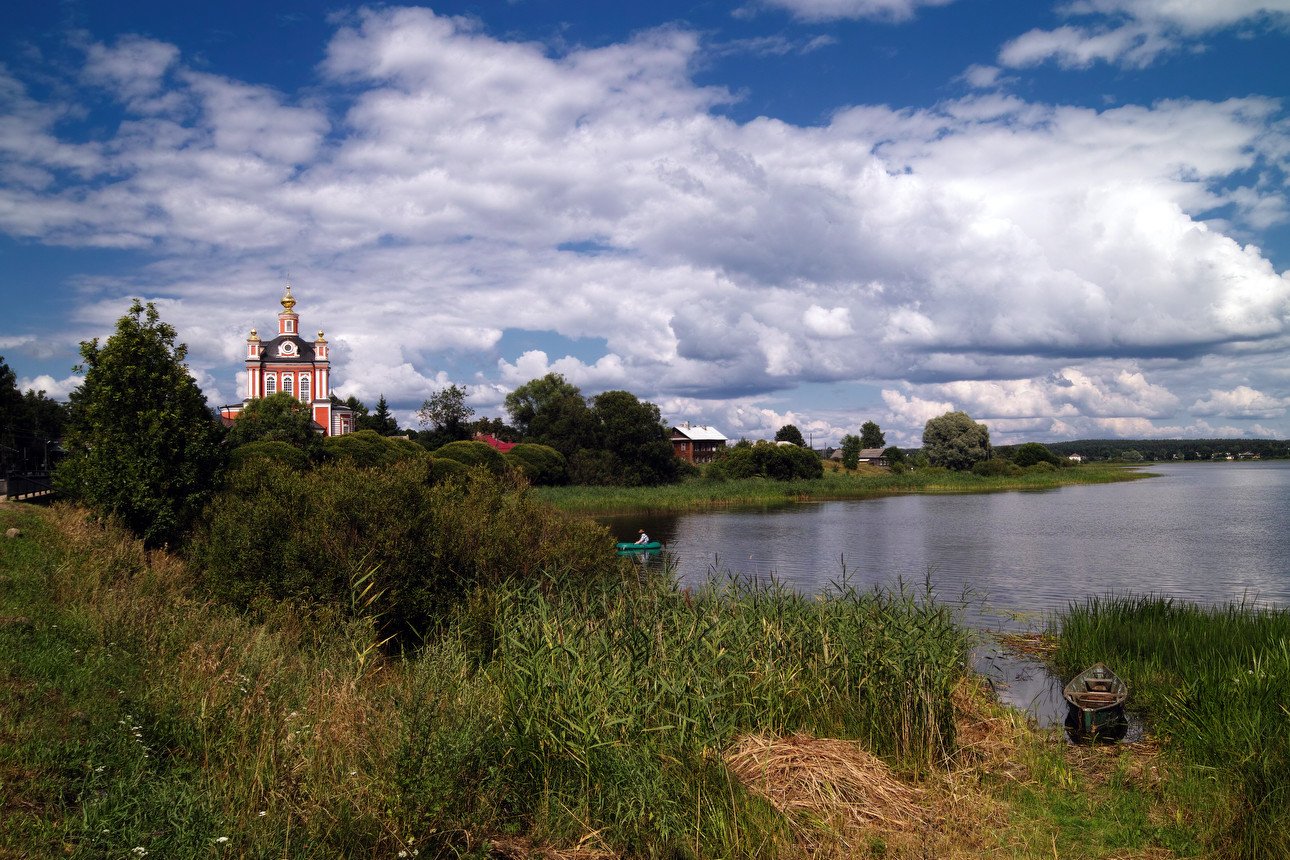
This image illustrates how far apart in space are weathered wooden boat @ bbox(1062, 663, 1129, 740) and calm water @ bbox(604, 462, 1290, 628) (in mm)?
2588

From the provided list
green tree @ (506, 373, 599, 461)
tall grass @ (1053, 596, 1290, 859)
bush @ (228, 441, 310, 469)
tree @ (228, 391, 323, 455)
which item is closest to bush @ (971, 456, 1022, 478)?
green tree @ (506, 373, 599, 461)

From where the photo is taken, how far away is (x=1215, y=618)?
13.1m

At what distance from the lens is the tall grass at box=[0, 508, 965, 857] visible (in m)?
5.44

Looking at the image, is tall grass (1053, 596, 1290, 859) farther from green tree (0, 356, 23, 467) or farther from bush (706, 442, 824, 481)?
bush (706, 442, 824, 481)

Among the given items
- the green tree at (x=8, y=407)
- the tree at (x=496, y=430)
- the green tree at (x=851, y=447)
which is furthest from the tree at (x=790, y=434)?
the green tree at (x=8, y=407)

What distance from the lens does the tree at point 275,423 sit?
156 ft

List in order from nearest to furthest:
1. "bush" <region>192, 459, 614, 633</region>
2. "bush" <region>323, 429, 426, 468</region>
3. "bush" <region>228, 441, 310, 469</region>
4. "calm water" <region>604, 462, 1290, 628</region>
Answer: "bush" <region>192, 459, 614, 633</region> < "calm water" <region>604, 462, 1290, 628</region> < "bush" <region>228, 441, 310, 469</region> < "bush" <region>323, 429, 426, 468</region>

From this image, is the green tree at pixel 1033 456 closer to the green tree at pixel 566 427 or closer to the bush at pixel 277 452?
the green tree at pixel 566 427

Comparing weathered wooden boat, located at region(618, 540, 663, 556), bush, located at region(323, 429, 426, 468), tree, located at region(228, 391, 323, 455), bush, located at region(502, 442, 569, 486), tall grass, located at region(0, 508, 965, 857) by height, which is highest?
tree, located at region(228, 391, 323, 455)

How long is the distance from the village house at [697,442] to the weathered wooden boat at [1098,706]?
106 m

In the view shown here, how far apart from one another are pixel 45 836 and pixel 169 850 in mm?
674

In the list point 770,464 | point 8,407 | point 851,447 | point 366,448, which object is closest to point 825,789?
point 366,448

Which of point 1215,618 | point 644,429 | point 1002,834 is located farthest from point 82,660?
point 644,429

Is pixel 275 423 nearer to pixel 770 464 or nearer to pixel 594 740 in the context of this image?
pixel 770 464
